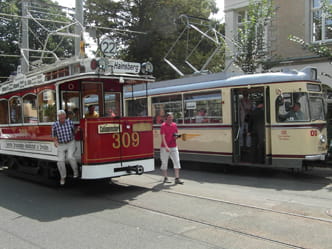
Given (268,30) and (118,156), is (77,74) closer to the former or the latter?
(118,156)

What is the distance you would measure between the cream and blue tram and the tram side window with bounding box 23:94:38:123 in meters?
2.40

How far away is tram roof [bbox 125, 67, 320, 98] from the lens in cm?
984

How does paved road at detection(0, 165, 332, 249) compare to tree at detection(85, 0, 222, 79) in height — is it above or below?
below

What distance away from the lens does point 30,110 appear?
9758 mm

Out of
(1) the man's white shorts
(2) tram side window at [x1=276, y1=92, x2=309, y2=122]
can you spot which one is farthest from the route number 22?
(2) tram side window at [x1=276, y1=92, x2=309, y2=122]

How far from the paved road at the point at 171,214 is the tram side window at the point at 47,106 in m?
1.80

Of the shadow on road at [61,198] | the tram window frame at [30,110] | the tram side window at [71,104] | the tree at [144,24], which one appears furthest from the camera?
the tree at [144,24]

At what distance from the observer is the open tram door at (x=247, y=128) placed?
1062cm

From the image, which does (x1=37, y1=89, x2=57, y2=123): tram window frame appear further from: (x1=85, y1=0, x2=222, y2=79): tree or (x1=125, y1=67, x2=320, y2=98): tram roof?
(x1=85, y1=0, x2=222, y2=79): tree

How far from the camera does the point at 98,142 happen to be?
7855 mm

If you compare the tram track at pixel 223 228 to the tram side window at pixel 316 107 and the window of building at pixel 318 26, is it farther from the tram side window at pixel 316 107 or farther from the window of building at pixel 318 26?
the window of building at pixel 318 26

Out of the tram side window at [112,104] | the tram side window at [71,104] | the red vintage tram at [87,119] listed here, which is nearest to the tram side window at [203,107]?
the red vintage tram at [87,119]

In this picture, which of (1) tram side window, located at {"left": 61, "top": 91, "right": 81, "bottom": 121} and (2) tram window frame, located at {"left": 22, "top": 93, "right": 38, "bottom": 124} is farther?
(2) tram window frame, located at {"left": 22, "top": 93, "right": 38, "bottom": 124}

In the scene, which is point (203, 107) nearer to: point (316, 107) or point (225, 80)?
point (225, 80)
